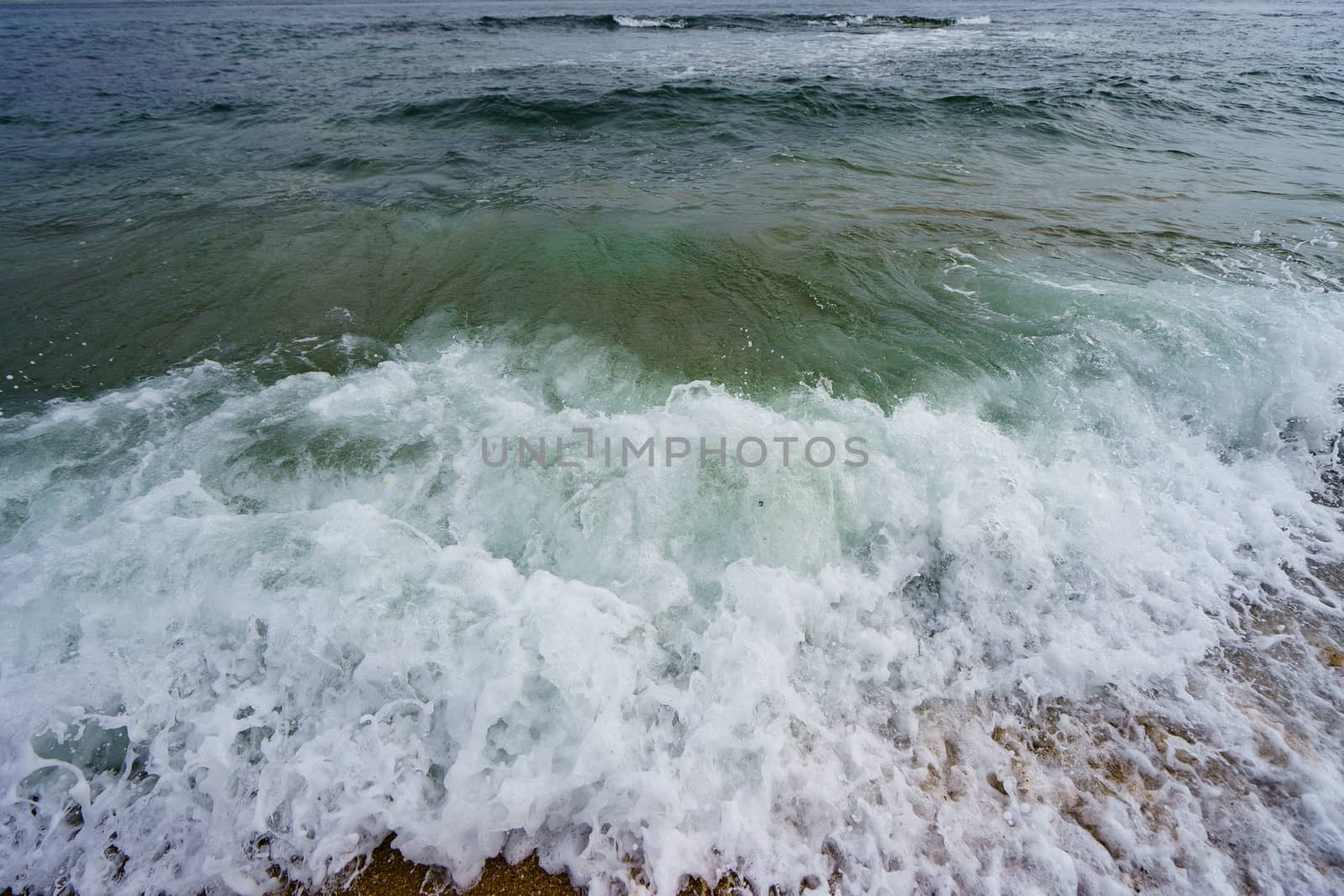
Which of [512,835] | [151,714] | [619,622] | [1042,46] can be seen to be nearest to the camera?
[512,835]

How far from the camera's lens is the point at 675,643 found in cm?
310

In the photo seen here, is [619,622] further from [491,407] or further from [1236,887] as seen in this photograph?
[1236,887]

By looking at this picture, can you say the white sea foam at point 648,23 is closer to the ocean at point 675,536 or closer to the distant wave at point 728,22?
the distant wave at point 728,22

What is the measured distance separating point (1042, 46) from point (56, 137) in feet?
92.6

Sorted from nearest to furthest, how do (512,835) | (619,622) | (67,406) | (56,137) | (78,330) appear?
1. (512,835)
2. (619,622)
3. (67,406)
4. (78,330)
5. (56,137)

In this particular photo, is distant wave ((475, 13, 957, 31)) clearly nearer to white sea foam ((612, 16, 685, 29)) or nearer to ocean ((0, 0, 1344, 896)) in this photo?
white sea foam ((612, 16, 685, 29))

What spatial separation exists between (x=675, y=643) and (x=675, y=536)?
720 mm

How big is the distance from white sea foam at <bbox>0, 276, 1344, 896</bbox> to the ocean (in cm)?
2

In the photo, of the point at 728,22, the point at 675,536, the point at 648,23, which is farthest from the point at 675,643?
the point at 648,23

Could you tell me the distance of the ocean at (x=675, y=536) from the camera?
2.47 meters

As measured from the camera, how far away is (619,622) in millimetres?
3135

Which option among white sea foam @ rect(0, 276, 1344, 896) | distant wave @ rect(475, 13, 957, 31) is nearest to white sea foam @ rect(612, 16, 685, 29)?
distant wave @ rect(475, 13, 957, 31)

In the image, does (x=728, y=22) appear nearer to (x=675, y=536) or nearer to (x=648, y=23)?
(x=648, y=23)

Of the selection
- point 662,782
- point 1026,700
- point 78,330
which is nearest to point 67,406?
point 78,330
